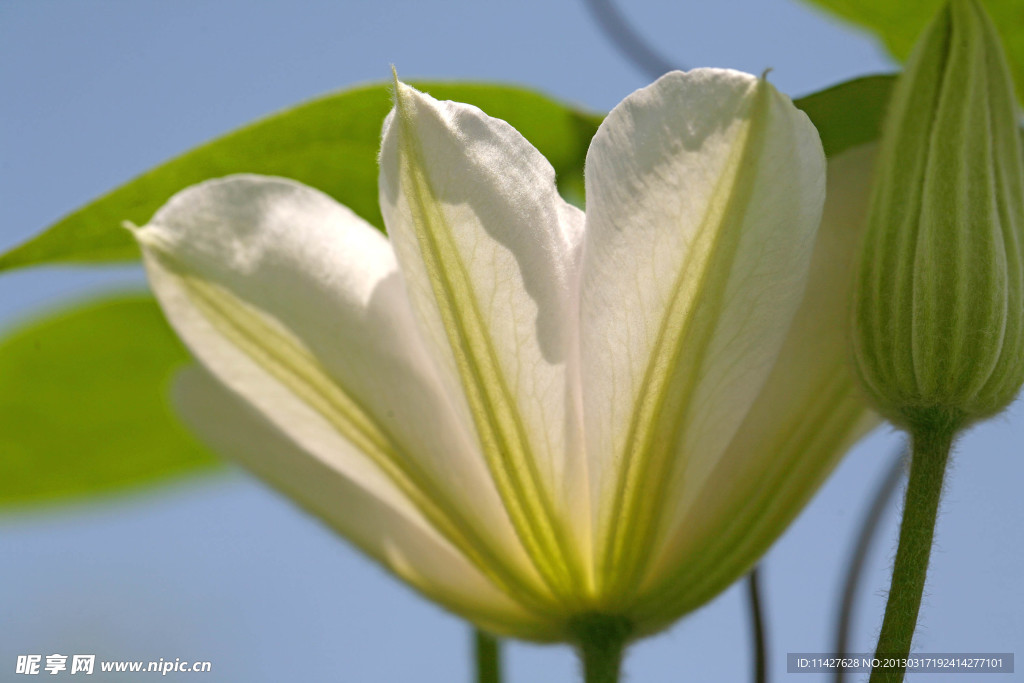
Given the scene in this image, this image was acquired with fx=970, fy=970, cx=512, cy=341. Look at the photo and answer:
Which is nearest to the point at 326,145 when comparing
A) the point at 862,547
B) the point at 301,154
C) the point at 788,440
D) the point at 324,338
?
the point at 301,154

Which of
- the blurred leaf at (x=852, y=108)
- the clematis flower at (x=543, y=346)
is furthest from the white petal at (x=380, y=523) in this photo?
the blurred leaf at (x=852, y=108)

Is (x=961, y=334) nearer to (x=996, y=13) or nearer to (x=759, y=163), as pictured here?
(x=759, y=163)

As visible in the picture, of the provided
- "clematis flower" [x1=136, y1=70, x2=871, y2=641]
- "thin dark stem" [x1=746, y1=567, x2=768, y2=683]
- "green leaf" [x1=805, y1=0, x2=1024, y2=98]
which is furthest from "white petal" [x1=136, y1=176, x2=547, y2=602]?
"green leaf" [x1=805, y1=0, x2=1024, y2=98]

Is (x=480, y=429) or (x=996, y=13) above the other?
(x=996, y=13)

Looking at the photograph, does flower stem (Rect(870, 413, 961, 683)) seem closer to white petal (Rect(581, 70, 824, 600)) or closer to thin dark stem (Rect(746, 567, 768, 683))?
white petal (Rect(581, 70, 824, 600))

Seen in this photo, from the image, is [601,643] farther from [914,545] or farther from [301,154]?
[301,154]

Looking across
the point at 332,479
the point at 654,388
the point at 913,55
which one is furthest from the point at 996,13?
the point at 332,479
